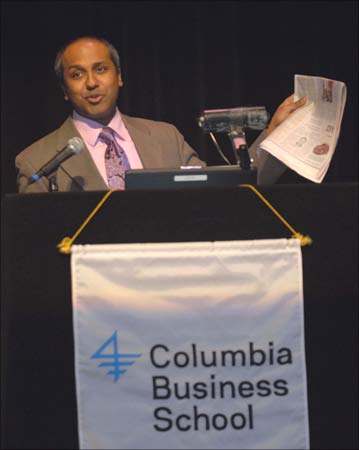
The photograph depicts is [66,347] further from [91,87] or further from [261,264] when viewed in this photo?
[91,87]

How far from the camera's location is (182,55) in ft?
12.4

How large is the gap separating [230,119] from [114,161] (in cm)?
76

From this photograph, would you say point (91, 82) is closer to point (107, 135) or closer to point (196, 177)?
point (107, 135)

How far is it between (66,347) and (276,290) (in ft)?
1.25

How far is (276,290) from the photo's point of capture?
56.4 inches

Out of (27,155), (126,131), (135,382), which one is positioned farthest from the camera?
(126,131)

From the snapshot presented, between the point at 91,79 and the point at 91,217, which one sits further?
the point at 91,79

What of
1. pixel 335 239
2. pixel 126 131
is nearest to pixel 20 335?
pixel 335 239

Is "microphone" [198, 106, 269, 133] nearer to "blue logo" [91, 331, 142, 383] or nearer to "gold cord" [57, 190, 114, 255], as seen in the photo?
"gold cord" [57, 190, 114, 255]

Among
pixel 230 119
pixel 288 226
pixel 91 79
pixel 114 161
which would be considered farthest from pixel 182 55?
pixel 288 226

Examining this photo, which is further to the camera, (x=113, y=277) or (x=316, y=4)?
(x=316, y=4)

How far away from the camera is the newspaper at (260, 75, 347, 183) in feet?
5.35

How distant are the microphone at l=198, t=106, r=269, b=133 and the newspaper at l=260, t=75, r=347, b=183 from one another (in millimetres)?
118

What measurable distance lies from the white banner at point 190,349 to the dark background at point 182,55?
7.72ft
